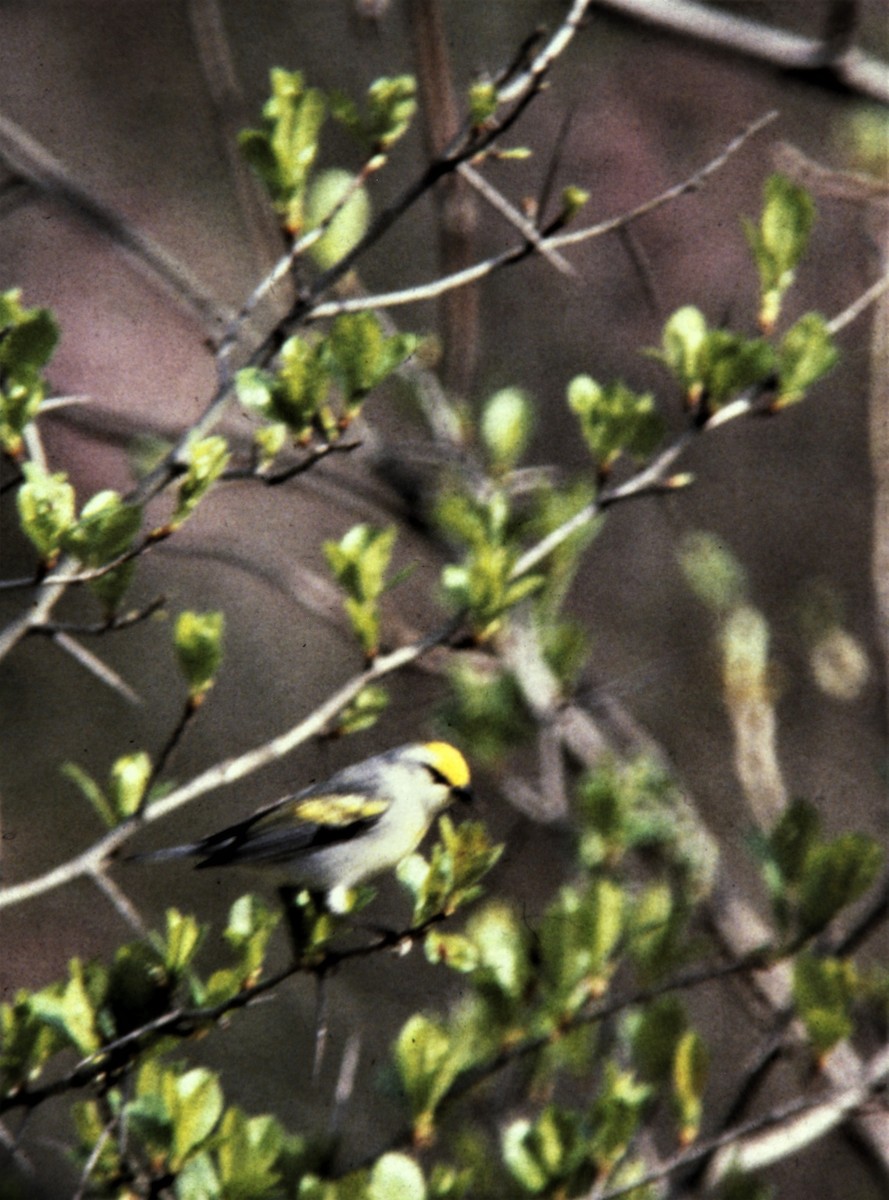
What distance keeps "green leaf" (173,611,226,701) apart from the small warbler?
476 millimetres

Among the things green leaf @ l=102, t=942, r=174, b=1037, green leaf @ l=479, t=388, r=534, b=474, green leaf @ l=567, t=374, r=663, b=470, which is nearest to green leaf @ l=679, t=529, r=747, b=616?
green leaf @ l=479, t=388, r=534, b=474

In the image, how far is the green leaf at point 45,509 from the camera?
139cm

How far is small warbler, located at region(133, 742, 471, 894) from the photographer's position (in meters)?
2.13

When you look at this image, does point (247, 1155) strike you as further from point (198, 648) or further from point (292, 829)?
point (292, 829)

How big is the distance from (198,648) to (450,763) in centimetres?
99

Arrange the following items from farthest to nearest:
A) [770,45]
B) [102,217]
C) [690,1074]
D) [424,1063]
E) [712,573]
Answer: [712,573]
[102,217]
[770,45]
[690,1074]
[424,1063]

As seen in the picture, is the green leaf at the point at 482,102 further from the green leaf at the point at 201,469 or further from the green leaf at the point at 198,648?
the green leaf at the point at 198,648

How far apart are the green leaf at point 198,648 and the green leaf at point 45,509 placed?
192 millimetres

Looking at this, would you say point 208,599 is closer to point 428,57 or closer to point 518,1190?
point 428,57

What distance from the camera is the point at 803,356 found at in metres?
1.72

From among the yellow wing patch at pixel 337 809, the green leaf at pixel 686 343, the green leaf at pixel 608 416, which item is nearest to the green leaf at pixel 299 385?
the green leaf at pixel 608 416

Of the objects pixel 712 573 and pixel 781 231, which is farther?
pixel 712 573

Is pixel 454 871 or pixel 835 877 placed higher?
pixel 454 871

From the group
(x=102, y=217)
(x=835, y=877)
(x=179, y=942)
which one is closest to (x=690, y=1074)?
(x=835, y=877)
